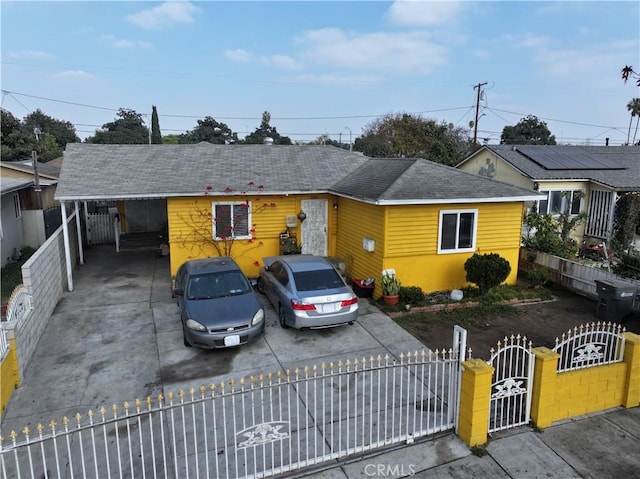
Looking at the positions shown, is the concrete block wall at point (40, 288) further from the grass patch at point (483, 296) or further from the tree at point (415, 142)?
the tree at point (415, 142)

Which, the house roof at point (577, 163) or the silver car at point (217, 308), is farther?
the house roof at point (577, 163)

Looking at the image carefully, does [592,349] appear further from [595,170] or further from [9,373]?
[595,170]

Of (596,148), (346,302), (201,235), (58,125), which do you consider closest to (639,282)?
(346,302)

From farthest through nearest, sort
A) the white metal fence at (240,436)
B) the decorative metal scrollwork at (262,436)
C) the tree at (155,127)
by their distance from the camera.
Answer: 1. the tree at (155,127)
2. the white metal fence at (240,436)
3. the decorative metal scrollwork at (262,436)

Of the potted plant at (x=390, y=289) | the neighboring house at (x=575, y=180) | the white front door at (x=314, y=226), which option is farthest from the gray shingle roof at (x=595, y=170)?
the potted plant at (x=390, y=289)

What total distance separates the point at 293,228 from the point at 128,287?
5398mm

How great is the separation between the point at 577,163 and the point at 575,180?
6.88 feet

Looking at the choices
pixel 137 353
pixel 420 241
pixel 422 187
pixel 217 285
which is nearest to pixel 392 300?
pixel 420 241

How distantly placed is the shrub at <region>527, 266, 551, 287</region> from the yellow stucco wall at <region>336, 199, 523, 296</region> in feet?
1.86

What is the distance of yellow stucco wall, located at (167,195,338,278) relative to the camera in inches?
519

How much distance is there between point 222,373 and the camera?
305 inches

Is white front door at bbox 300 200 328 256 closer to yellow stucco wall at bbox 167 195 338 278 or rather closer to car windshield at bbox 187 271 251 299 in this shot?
yellow stucco wall at bbox 167 195 338 278

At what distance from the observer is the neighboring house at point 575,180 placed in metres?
18.0

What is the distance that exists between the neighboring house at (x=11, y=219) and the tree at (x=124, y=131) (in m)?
40.9
